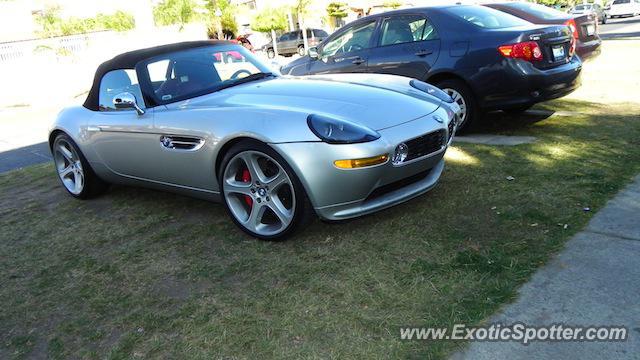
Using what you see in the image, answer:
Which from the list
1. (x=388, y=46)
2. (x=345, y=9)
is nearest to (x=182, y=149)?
(x=388, y=46)

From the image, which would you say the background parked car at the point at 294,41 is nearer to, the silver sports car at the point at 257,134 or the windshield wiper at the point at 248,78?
the windshield wiper at the point at 248,78

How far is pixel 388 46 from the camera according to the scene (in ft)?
20.8

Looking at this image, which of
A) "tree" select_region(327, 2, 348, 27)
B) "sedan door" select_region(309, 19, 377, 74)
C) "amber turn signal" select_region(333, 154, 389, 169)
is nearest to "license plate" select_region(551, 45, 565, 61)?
"sedan door" select_region(309, 19, 377, 74)

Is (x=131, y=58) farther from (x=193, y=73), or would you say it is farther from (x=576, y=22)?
(x=576, y=22)

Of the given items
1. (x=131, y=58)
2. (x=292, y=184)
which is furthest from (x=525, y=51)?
(x=131, y=58)

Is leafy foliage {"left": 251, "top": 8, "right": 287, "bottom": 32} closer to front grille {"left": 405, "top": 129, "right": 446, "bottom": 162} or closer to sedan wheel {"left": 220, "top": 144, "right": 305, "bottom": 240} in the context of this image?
sedan wheel {"left": 220, "top": 144, "right": 305, "bottom": 240}

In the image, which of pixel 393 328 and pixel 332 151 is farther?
pixel 332 151

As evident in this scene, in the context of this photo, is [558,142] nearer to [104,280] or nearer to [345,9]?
[104,280]

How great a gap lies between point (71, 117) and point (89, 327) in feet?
8.84

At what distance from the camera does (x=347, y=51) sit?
678 cm

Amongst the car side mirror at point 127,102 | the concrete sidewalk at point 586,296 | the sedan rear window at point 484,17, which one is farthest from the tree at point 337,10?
the concrete sidewalk at point 586,296

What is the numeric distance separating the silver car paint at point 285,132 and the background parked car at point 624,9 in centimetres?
3772

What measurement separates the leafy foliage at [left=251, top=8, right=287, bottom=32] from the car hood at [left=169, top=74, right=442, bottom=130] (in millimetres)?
32603

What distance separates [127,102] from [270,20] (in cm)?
3356
